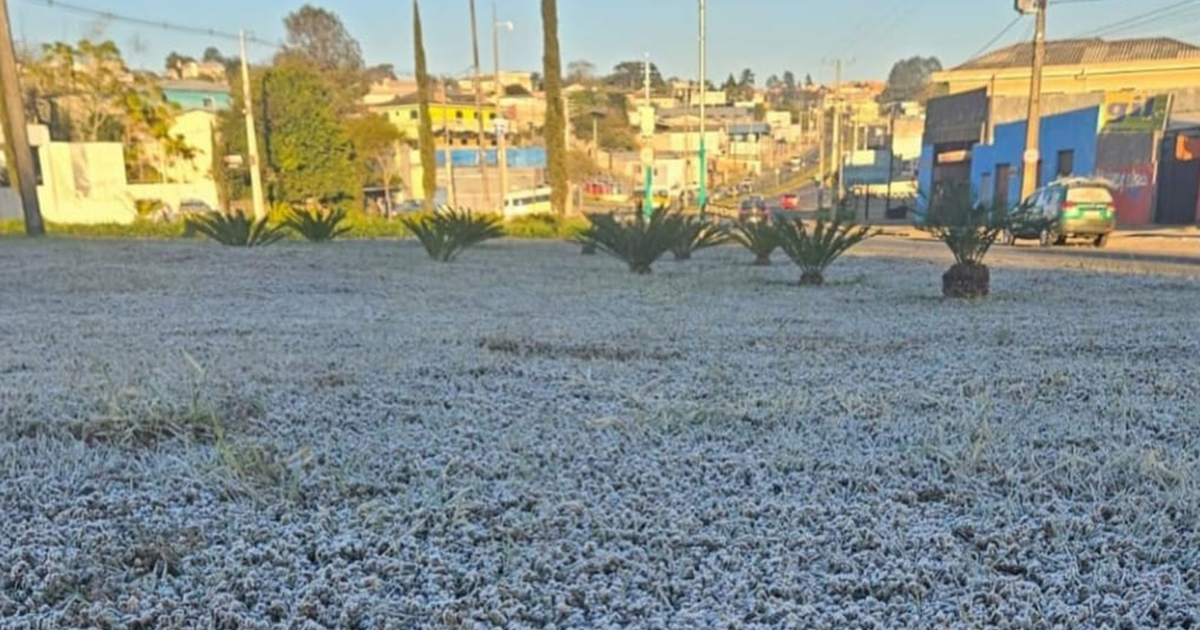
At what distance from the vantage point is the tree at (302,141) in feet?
101

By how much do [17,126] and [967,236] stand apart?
1584 cm

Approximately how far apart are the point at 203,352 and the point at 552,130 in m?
20.0

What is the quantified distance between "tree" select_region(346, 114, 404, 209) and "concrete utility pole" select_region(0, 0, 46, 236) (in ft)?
79.7

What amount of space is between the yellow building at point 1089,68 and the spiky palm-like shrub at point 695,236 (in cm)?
3449

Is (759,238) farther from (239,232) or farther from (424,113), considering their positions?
(424,113)

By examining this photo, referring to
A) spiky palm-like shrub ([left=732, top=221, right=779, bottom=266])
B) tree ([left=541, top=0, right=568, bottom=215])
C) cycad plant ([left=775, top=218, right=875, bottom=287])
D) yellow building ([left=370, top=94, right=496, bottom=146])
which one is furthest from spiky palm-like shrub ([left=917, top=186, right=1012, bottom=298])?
yellow building ([left=370, top=94, right=496, bottom=146])

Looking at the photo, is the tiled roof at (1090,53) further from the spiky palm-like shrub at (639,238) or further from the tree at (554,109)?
the spiky palm-like shrub at (639,238)

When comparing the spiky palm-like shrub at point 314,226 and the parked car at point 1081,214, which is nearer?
the spiky palm-like shrub at point 314,226

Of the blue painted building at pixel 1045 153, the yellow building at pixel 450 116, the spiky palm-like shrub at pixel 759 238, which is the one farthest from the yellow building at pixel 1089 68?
the spiky palm-like shrub at pixel 759 238

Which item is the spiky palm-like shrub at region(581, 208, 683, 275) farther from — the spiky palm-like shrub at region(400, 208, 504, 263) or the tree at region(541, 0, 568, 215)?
the tree at region(541, 0, 568, 215)

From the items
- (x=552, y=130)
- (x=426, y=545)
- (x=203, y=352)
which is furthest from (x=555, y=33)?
(x=426, y=545)

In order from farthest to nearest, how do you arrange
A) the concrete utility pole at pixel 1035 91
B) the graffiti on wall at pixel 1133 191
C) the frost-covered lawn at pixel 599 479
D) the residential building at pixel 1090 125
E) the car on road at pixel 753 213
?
the graffiti on wall at pixel 1133 191
the residential building at pixel 1090 125
the concrete utility pole at pixel 1035 91
the car on road at pixel 753 213
the frost-covered lawn at pixel 599 479

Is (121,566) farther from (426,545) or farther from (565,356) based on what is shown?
(565,356)

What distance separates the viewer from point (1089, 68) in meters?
41.3
